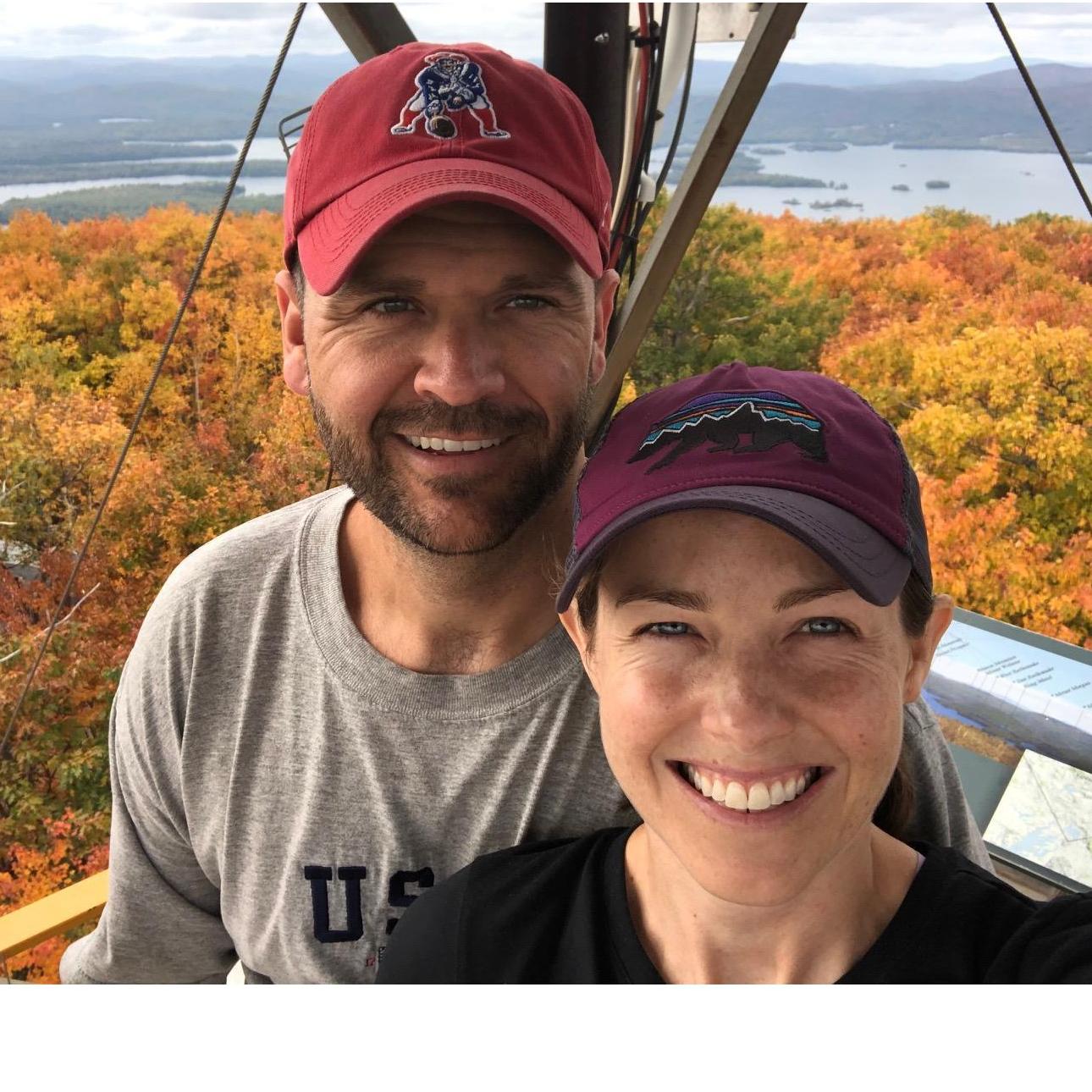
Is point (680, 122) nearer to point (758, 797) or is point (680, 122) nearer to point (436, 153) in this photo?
point (436, 153)

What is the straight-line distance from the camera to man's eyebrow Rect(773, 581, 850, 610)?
2.52 feet

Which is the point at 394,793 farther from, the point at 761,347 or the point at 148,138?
the point at 148,138

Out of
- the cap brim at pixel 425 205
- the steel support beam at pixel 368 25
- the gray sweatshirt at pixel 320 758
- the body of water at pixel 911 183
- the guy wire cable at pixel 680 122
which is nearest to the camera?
the cap brim at pixel 425 205

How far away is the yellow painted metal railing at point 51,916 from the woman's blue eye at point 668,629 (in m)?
1.61

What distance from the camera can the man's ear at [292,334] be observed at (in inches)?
46.8

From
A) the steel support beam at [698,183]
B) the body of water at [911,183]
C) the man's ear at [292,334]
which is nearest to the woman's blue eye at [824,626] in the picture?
the man's ear at [292,334]

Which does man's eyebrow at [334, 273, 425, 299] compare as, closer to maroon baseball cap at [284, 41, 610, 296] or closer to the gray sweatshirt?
maroon baseball cap at [284, 41, 610, 296]

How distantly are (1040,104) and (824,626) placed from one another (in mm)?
949

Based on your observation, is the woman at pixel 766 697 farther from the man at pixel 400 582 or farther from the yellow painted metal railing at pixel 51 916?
the yellow painted metal railing at pixel 51 916

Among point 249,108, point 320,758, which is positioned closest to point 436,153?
point 320,758

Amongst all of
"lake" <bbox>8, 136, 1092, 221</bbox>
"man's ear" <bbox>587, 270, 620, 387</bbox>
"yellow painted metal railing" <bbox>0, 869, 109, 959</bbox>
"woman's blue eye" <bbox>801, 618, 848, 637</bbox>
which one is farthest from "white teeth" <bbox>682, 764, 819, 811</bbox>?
"lake" <bbox>8, 136, 1092, 221</bbox>

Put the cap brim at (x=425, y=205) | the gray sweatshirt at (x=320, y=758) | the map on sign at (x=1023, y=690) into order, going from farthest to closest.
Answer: the map on sign at (x=1023, y=690)
the gray sweatshirt at (x=320, y=758)
the cap brim at (x=425, y=205)

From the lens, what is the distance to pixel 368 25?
1450 mm
